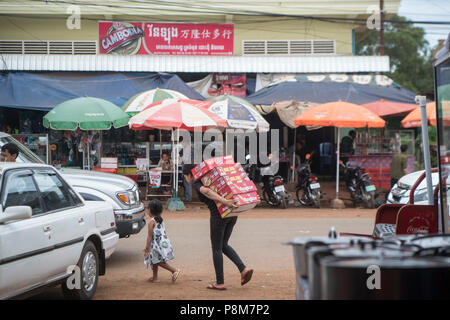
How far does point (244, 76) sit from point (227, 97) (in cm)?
451

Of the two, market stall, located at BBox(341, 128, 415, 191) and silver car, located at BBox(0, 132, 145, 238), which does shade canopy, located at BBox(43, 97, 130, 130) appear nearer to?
silver car, located at BBox(0, 132, 145, 238)

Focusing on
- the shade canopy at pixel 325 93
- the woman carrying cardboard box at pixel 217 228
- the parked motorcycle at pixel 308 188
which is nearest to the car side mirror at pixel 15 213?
the woman carrying cardboard box at pixel 217 228

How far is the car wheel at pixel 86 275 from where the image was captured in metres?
6.01

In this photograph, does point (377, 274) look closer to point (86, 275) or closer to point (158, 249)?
point (86, 275)

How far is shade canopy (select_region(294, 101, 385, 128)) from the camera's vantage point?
48.7 feet

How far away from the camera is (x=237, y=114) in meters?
15.3

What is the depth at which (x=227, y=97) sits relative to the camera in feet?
52.9

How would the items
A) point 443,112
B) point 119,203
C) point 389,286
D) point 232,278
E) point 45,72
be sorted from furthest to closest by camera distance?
point 45,72 → point 119,203 → point 232,278 → point 443,112 → point 389,286

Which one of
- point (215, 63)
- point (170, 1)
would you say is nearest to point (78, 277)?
point (215, 63)

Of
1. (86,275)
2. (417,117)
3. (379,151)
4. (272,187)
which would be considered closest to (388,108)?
(417,117)

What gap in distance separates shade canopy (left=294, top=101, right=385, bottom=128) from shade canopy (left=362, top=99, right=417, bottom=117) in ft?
8.08

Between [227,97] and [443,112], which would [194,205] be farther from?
[443,112]

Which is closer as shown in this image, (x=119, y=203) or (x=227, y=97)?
(x=119, y=203)

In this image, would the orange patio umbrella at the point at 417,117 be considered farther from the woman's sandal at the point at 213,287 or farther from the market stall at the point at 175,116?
the woman's sandal at the point at 213,287
